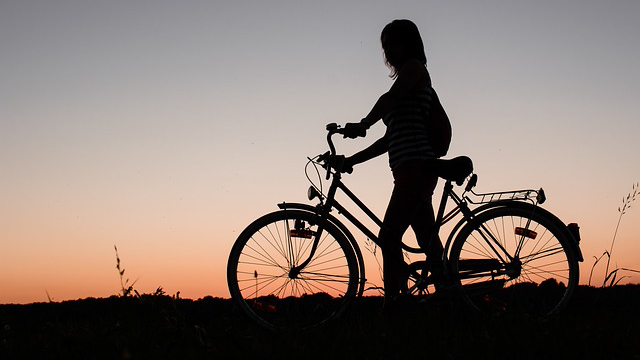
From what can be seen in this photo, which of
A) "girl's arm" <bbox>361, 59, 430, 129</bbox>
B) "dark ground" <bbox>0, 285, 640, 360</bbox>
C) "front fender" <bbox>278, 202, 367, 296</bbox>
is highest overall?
"girl's arm" <bbox>361, 59, 430, 129</bbox>

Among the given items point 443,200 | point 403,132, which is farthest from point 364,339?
point 403,132

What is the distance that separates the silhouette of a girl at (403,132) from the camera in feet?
16.7

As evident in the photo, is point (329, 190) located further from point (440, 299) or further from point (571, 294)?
point (571, 294)

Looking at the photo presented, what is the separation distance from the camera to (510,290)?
5.65 meters

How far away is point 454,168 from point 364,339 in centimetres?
161

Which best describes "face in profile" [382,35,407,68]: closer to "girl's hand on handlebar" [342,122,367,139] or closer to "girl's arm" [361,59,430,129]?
"girl's arm" [361,59,430,129]

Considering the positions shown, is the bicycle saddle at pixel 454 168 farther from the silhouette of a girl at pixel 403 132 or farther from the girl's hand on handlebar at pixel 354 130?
the girl's hand on handlebar at pixel 354 130

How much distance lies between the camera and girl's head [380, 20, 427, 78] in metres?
5.21

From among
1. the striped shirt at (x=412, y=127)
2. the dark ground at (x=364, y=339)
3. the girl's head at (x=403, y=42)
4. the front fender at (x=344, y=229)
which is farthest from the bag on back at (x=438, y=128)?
the dark ground at (x=364, y=339)

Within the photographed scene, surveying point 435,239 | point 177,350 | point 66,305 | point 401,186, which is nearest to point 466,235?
point 435,239

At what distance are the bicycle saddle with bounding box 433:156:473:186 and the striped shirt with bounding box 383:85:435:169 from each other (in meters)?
0.11

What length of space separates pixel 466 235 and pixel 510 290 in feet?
2.42

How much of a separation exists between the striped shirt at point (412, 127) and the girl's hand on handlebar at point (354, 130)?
1.02ft

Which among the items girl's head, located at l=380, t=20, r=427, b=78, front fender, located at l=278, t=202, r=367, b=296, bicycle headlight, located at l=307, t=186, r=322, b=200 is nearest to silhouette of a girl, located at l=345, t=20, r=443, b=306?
girl's head, located at l=380, t=20, r=427, b=78
